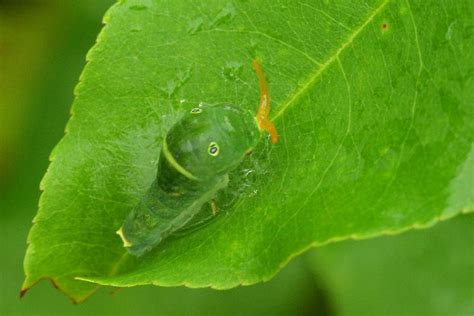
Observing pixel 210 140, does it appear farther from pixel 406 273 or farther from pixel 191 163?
pixel 406 273

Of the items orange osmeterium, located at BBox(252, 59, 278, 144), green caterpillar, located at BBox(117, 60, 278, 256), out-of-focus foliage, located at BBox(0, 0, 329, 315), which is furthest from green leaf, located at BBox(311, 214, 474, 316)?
orange osmeterium, located at BBox(252, 59, 278, 144)

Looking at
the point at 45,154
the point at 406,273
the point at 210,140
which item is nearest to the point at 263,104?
the point at 210,140

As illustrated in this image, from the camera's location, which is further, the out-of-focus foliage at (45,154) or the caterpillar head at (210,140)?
the out-of-focus foliage at (45,154)

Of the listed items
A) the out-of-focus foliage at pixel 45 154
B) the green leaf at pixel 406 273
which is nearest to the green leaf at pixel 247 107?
the green leaf at pixel 406 273

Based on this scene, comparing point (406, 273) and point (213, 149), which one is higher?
point (213, 149)

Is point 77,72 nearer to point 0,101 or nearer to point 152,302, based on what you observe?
point 0,101

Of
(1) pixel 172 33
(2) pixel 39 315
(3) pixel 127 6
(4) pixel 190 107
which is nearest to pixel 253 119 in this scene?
(4) pixel 190 107

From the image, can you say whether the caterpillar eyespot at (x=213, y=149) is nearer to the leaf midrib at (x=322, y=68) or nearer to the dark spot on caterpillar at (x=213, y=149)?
the dark spot on caterpillar at (x=213, y=149)
